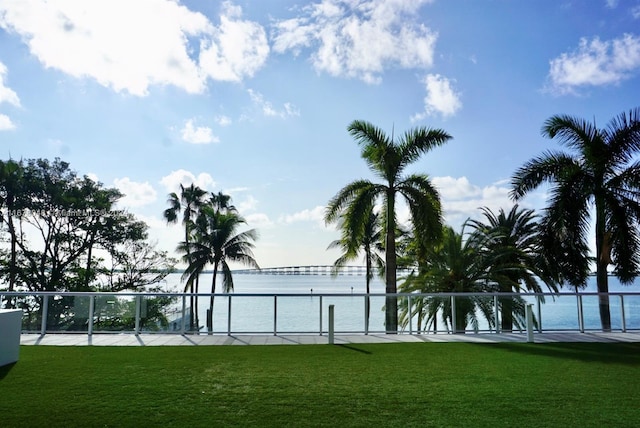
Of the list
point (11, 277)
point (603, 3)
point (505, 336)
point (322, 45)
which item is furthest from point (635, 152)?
point (11, 277)

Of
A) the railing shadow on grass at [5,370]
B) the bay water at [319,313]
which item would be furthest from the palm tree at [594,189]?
the railing shadow on grass at [5,370]

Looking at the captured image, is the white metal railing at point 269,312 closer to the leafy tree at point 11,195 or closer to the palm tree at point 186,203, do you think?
the leafy tree at point 11,195

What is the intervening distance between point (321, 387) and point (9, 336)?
5888 millimetres

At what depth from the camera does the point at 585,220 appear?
1634cm

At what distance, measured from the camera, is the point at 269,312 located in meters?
13.4

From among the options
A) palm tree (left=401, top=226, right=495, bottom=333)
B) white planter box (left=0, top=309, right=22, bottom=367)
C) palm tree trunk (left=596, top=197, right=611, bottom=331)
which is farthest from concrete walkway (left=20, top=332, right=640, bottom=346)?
palm tree (left=401, top=226, right=495, bottom=333)

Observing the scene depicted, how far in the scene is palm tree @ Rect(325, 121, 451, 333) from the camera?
17.0 meters

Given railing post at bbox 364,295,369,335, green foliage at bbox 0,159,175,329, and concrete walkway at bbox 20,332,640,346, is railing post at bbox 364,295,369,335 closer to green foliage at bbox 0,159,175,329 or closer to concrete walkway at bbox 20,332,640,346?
A: concrete walkway at bbox 20,332,640,346

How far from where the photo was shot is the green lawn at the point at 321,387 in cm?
561

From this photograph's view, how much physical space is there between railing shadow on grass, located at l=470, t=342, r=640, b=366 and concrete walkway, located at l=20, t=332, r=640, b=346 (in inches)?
25.7

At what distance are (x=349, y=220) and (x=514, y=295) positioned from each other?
19.5 ft

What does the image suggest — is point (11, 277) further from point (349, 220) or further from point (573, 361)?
point (573, 361)

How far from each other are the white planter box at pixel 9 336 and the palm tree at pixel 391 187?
1065 centimetres

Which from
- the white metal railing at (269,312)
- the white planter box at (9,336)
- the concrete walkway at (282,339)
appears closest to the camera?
the white planter box at (9,336)
